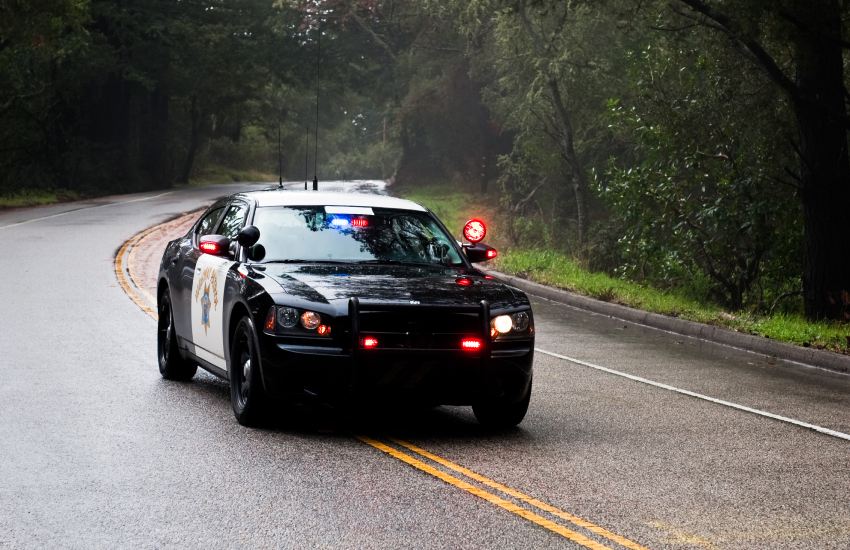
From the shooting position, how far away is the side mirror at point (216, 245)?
1047 centimetres

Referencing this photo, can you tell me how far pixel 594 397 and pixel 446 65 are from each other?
44971 millimetres

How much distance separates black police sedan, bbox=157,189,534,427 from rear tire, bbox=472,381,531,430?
0.01m

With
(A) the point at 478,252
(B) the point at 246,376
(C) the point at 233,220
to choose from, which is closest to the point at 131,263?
(C) the point at 233,220

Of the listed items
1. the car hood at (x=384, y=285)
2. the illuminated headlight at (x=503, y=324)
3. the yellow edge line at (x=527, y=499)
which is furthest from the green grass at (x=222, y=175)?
the yellow edge line at (x=527, y=499)

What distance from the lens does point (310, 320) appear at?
902 cm

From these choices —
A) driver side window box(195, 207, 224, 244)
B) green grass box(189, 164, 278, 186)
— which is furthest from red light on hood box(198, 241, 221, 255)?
green grass box(189, 164, 278, 186)

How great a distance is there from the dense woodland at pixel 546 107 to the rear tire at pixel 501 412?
8.32 metres

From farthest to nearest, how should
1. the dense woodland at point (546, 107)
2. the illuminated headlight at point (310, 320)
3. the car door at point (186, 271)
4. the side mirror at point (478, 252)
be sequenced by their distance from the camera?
1. the dense woodland at point (546, 107)
2. the car door at point (186, 271)
3. the side mirror at point (478, 252)
4. the illuminated headlight at point (310, 320)

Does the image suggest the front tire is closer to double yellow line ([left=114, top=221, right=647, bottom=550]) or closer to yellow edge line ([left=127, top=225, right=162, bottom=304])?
double yellow line ([left=114, top=221, right=647, bottom=550])

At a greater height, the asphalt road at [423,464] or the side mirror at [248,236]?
the side mirror at [248,236]

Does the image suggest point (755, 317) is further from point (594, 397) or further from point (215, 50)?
point (215, 50)

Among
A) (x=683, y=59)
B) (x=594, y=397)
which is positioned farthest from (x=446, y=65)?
(x=594, y=397)

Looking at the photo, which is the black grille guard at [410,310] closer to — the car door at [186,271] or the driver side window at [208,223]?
the car door at [186,271]

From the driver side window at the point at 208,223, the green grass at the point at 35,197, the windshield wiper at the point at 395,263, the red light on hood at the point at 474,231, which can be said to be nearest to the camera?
the windshield wiper at the point at 395,263
